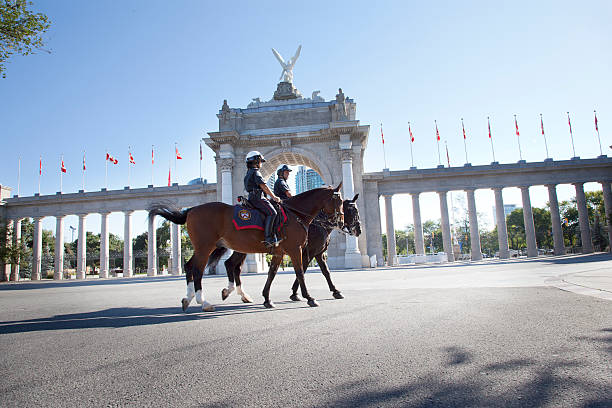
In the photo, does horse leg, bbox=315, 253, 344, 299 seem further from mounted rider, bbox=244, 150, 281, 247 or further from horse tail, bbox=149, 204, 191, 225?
horse tail, bbox=149, 204, 191, 225

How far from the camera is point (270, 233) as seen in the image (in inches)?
311

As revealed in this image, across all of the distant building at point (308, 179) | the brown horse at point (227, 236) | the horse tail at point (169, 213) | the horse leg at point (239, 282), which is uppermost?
the distant building at point (308, 179)

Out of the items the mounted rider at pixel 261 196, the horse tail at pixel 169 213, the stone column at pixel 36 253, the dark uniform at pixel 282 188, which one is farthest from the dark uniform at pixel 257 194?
the stone column at pixel 36 253

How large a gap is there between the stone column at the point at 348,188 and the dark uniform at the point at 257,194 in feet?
89.1

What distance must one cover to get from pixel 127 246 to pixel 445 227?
128ft

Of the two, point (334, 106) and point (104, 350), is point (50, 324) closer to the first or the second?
point (104, 350)

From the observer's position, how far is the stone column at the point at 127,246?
47500 mm

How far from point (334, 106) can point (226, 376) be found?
38.6m

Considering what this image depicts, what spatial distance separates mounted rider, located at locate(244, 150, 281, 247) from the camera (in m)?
7.89

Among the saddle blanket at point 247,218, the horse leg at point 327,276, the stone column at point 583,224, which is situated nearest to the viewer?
the saddle blanket at point 247,218

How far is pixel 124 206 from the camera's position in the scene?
49031 millimetres

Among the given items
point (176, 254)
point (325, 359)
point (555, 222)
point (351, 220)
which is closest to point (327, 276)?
point (351, 220)

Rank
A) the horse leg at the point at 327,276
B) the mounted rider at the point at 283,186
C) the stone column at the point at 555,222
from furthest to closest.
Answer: the stone column at the point at 555,222
the mounted rider at the point at 283,186
the horse leg at the point at 327,276

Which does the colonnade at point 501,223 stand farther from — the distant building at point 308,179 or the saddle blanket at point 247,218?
the distant building at point 308,179
